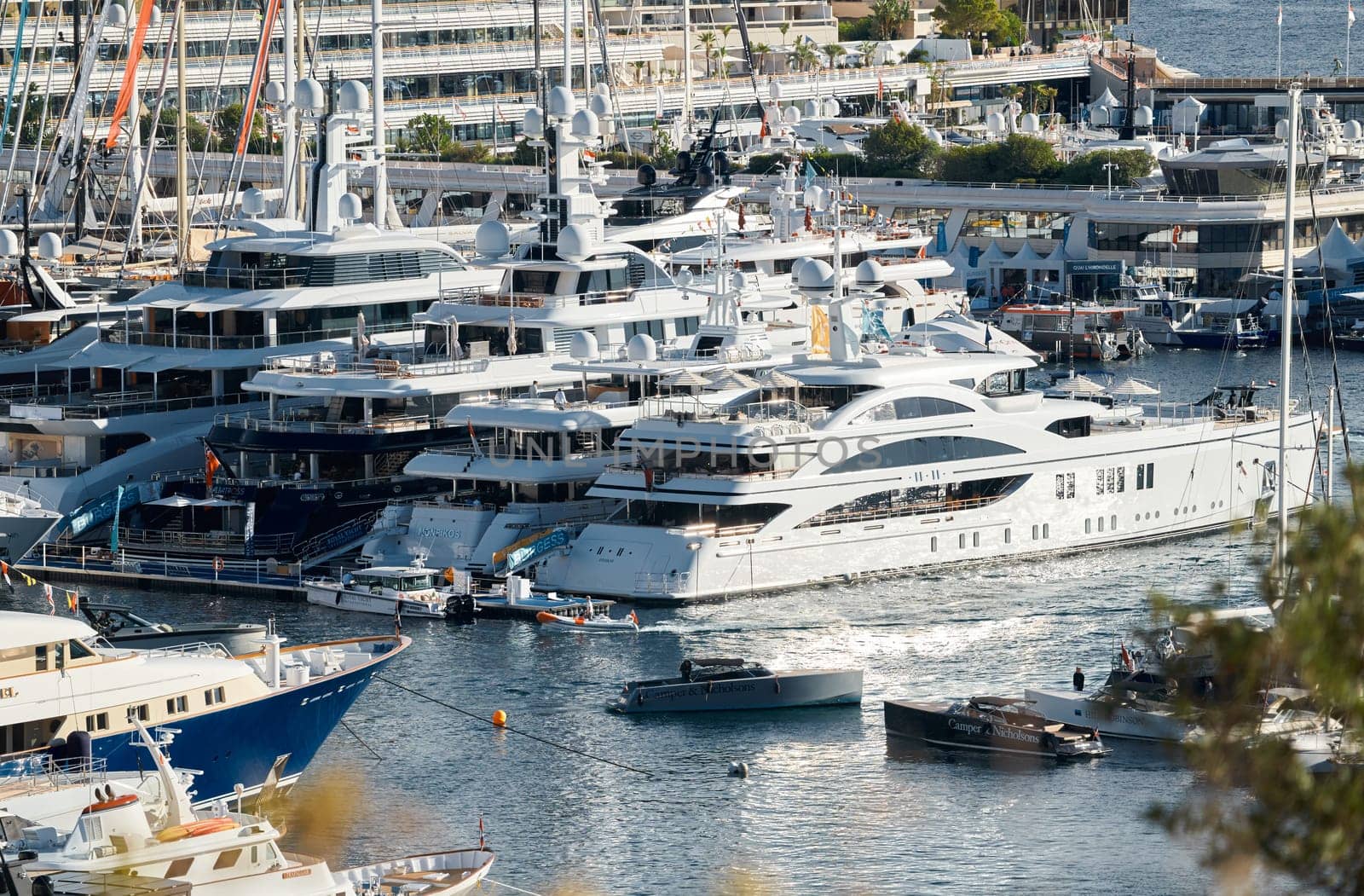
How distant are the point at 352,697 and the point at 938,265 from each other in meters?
32.4

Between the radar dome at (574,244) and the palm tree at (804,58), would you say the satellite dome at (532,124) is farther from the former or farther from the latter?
the palm tree at (804,58)

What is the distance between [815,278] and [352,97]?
15515 millimetres

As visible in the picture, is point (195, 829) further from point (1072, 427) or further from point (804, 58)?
point (804, 58)

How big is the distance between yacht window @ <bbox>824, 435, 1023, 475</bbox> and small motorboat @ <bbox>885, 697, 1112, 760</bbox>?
35.9 ft

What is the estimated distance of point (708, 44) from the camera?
426ft

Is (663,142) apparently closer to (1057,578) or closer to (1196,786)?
(1057,578)

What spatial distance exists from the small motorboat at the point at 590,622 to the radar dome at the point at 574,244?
1276 cm

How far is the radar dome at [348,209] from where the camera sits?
6191 cm

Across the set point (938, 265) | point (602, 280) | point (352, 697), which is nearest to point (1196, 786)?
point (352, 697)

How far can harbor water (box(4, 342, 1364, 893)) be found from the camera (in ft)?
106

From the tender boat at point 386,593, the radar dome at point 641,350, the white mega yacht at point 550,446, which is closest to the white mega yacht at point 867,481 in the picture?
the white mega yacht at point 550,446

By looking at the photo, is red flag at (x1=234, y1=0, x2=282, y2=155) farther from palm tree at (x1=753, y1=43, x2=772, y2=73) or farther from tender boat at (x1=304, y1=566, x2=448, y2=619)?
palm tree at (x1=753, y1=43, x2=772, y2=73)

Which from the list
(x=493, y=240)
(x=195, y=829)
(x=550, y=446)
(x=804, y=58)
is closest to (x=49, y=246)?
(x=493, y=240)

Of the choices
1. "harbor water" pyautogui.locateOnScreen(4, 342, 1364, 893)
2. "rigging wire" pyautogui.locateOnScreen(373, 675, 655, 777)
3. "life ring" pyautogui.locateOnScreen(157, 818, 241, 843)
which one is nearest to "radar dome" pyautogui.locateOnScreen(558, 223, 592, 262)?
"harbor water" pyautogui.locateOnScreen(4, 342, 1364, 893)
